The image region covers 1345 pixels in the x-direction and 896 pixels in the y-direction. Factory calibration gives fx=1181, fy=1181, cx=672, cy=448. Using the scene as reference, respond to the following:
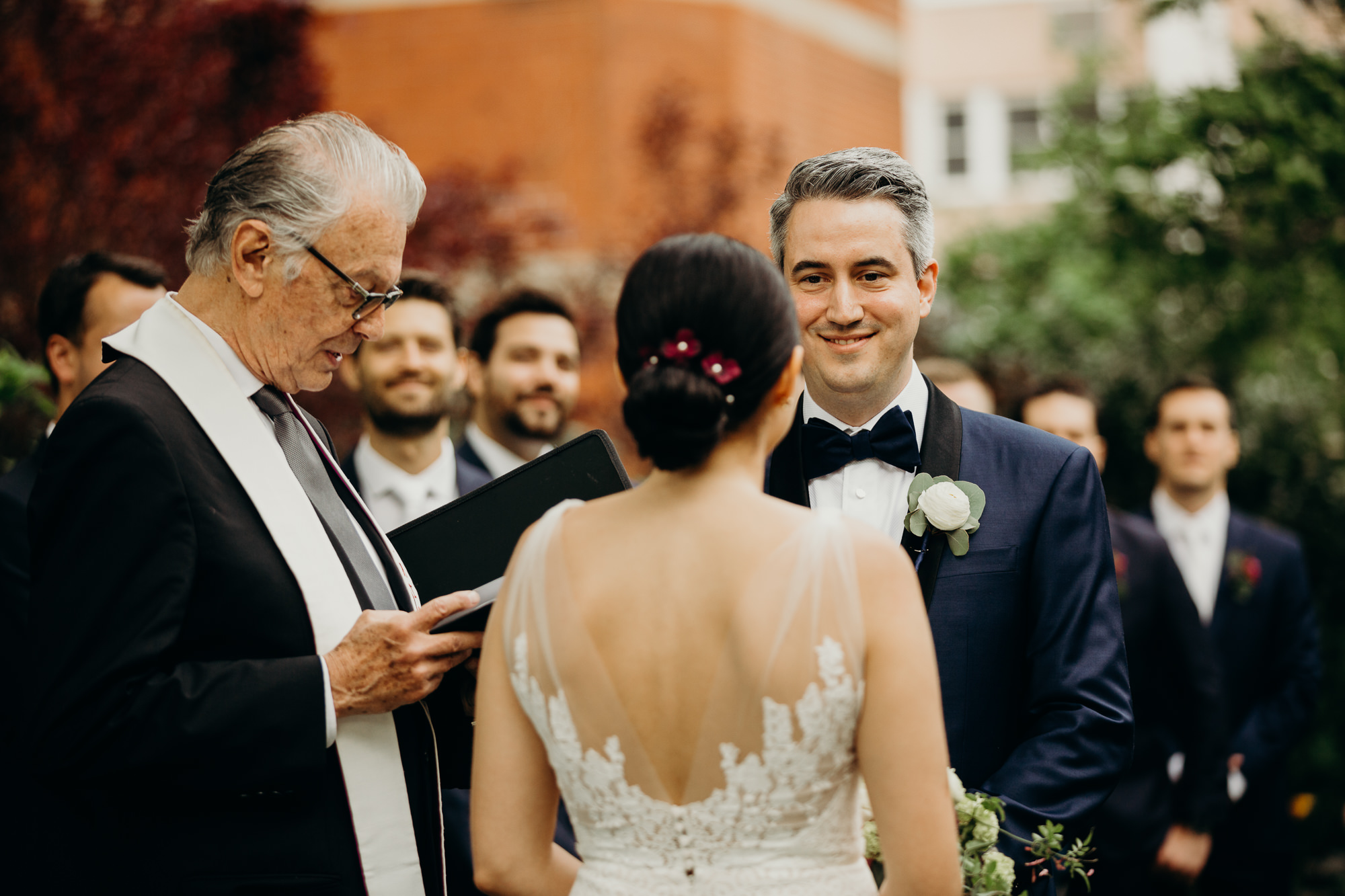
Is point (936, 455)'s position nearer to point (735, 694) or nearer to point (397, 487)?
point (735, 694)

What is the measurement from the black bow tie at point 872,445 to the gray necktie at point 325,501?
44.2 inches

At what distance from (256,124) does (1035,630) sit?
6815 millimetres

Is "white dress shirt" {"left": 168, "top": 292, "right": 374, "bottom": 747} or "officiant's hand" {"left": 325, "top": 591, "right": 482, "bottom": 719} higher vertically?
"white dress shirt" {"left": 168, "top": 292, "right": 374, "bottom": 747}

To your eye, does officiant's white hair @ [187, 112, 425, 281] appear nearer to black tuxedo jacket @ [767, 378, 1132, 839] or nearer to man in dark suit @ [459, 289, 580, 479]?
black tuxedo jacket @ [767, 378, 1132, 839]

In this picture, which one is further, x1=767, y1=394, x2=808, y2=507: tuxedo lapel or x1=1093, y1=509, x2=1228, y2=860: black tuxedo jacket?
x1=1093, y1=509, x2=1228, y2=860: black tuxedo jacket

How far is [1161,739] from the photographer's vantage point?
5.18 m

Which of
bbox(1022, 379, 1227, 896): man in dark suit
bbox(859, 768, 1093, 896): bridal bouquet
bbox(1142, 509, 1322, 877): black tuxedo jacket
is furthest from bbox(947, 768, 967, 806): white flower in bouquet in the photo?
bbox(1142, 509, 1322, 877): black tuxedo jacket

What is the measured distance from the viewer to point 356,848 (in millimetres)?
2535

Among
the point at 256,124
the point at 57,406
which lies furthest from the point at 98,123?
the point at 57,406

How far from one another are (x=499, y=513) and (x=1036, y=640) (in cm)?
132

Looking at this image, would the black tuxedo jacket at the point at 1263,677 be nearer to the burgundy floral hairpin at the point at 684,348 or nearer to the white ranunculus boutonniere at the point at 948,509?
the white ranunculus boutonniere at the point at 948,509

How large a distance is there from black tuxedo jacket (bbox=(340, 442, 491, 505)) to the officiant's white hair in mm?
2585

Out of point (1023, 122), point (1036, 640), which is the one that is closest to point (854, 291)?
point (1036, 640)

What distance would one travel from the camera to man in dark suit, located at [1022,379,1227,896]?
16.5 feet
